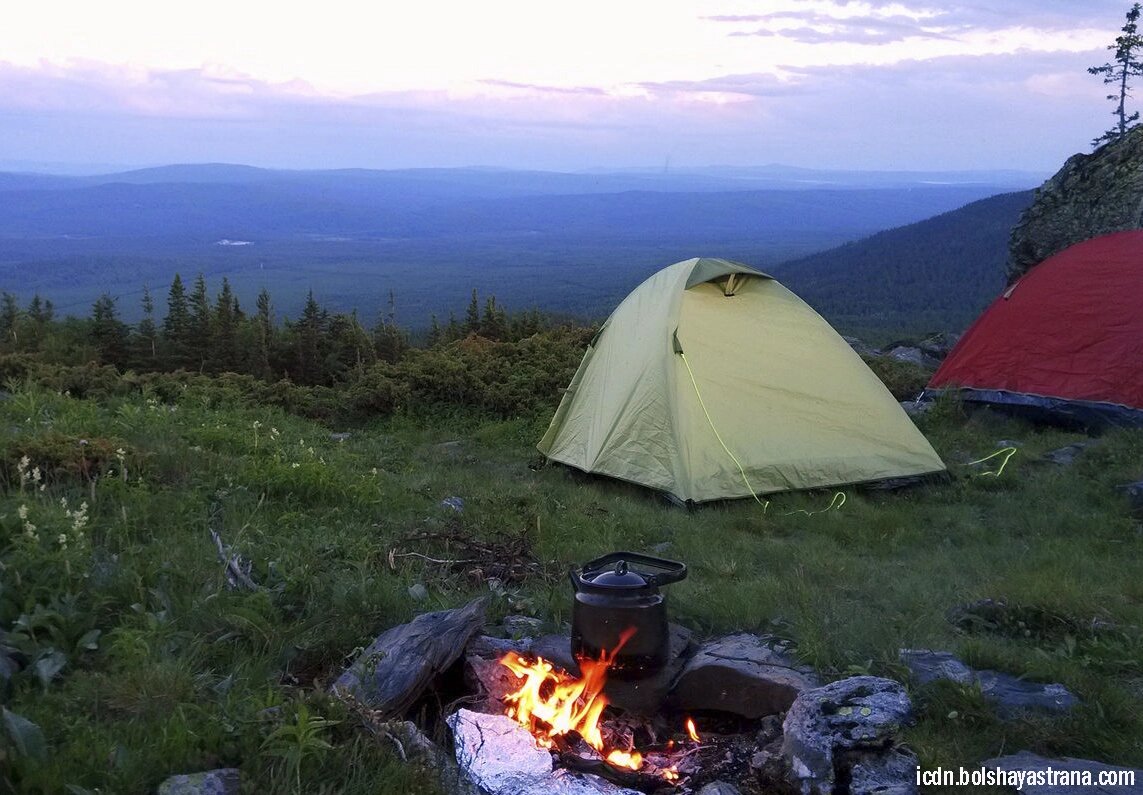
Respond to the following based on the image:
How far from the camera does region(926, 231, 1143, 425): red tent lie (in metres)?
9.16

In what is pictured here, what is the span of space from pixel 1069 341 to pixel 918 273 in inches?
1916

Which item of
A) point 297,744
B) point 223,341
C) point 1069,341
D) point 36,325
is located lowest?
point 223,341

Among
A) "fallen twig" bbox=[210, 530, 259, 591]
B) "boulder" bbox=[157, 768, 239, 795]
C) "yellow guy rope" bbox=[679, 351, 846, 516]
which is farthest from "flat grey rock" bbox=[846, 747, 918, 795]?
"yellow guy rope" bbox=[679, 351, 846, 516]

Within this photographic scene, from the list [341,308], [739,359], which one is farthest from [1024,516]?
[341,308]

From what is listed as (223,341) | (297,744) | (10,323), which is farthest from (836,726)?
(10,323)

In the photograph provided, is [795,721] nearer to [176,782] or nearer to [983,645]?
[983,645]

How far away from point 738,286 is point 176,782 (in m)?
6.83

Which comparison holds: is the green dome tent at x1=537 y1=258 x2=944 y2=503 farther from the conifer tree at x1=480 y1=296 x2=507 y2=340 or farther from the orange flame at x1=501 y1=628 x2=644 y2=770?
the conifer tree at x1=480 y1=296 x2=507 y2=340

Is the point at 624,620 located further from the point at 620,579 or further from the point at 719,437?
the point at 719,437

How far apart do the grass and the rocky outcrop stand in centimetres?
531

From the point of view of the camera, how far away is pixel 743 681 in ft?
12.4

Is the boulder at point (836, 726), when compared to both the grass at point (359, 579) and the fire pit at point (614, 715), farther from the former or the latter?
the grass at point (359, 579)

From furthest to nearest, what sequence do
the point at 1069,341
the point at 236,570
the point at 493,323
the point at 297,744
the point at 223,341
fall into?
the point at 493,323, the point at 223,341, the point at 1069,341, the point at 236,570, the point at 297,744

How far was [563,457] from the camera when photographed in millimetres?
8766
